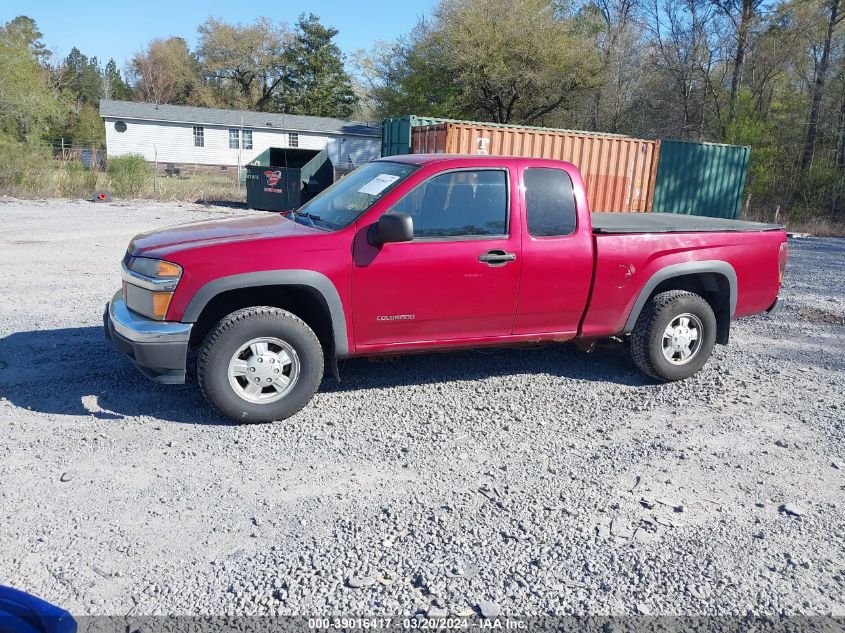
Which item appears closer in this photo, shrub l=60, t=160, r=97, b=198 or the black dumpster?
the black dumpster

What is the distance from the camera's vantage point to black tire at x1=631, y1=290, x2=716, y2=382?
223 inches

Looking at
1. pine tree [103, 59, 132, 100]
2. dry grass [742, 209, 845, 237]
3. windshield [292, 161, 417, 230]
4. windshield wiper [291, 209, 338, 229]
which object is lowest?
dry grass [742, 209, 845, 237]

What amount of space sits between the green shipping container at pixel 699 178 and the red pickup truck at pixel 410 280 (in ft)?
46.0

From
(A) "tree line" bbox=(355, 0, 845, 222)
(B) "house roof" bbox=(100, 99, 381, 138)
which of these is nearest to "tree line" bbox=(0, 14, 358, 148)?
(B) "house roof" bbox=(100, 99, 381, 138)

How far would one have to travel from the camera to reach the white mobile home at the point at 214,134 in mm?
45094

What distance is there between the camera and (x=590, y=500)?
3871mm

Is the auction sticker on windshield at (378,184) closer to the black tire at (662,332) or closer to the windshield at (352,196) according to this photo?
the windshield at (352,196)

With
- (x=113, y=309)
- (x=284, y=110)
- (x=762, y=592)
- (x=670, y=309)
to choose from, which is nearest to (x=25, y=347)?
(x=113, y=309)

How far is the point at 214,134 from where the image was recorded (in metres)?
46.8

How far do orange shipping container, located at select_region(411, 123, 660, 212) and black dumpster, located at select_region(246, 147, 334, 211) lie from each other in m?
5.20

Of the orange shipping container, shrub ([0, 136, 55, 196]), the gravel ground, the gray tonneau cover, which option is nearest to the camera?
the gravel ground

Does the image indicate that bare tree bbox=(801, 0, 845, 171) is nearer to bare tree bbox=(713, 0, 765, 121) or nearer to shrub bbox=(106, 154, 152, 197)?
bare tree bbox=(713, 0, 765, 121)

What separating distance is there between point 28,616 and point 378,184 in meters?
3.83

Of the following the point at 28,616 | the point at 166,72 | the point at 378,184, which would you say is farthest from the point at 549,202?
the point at 166,72
